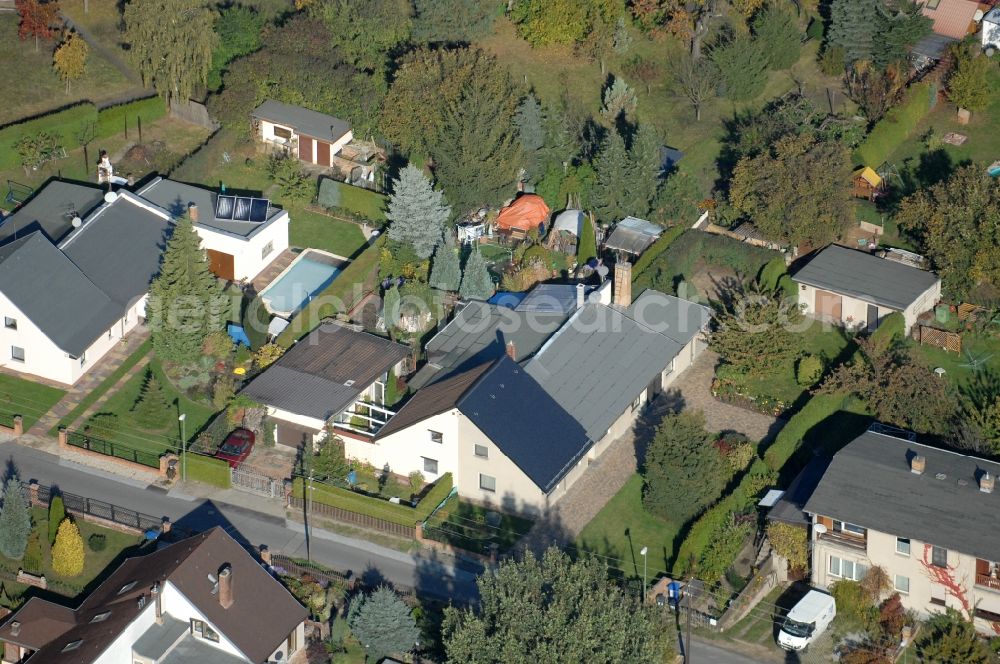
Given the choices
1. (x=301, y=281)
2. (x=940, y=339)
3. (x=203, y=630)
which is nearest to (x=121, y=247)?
(x=301, y=281)

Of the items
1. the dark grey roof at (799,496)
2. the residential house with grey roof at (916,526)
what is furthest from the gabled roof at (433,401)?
the residential house with grey roof at (916,526)

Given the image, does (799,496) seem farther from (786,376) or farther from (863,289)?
(863,289)

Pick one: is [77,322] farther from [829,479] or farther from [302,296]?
[829,479]

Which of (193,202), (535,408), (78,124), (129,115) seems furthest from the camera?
(129,115)

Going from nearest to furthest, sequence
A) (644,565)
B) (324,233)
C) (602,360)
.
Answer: (644,565) → (602,360) → (324,233)

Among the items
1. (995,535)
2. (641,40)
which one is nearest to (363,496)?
(995,535)
